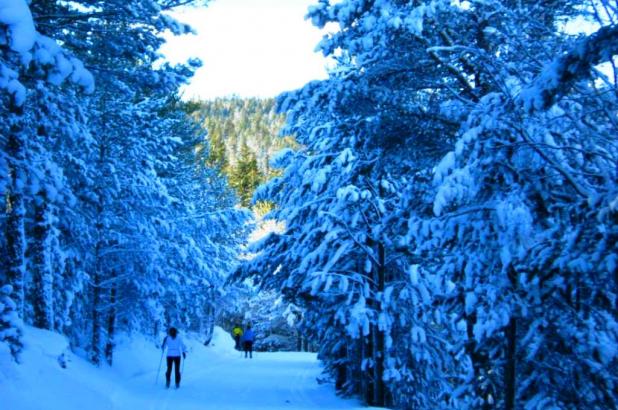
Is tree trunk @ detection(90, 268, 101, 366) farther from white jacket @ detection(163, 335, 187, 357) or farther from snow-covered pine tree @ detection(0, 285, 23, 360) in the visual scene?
snow-covered pine tree @ detection(0, 285, 23, 360)

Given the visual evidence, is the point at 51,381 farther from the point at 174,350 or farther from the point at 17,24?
the point at 17,24

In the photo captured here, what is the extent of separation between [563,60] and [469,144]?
180 cm

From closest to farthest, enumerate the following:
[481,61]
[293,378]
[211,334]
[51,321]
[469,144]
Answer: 1. [469,144]
2. [481,61]
3. [51,321]
4. [293,378]
5. [211,334]

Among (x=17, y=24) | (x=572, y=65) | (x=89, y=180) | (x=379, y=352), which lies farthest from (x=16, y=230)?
(x=572, y=65)

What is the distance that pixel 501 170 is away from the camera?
721 cm

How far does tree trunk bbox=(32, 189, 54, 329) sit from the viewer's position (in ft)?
40.3

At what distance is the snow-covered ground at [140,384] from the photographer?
900cm

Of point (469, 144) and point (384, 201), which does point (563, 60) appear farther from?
point (384, 201)

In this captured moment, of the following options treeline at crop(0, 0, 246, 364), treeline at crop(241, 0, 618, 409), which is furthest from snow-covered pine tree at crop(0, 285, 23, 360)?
treeline at crop(241, 0, 618, 409)

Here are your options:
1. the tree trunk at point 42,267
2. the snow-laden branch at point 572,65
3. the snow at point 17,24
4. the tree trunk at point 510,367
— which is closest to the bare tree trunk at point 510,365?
the tree trunk at point 510,367

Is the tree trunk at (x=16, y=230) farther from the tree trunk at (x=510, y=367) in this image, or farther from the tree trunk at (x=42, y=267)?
the tree trunk at (x=510, y=367)

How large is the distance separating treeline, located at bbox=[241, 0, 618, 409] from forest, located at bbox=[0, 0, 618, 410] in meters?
0.03

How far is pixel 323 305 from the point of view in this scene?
53.1 ft

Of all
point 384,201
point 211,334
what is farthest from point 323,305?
point 211,334
